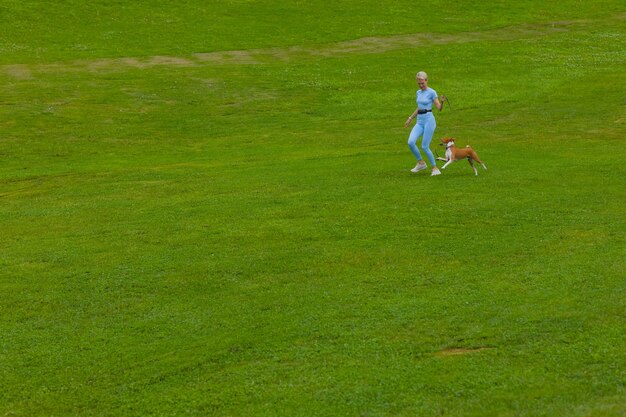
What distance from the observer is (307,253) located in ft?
50.8

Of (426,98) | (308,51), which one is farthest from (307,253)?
(308,51)

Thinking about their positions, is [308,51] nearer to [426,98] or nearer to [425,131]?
[425,131]

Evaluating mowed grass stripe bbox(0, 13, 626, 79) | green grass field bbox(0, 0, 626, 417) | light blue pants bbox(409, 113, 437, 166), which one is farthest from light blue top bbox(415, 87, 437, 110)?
mowed grass stripe bbox(0, 13, 626, 79)

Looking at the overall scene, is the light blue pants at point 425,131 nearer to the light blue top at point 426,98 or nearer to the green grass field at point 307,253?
the light blue top at point 426,98

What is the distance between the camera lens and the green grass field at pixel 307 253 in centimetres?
1001

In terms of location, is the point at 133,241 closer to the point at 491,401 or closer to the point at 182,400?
the point at 182,400

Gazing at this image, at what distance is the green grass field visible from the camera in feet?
32.8

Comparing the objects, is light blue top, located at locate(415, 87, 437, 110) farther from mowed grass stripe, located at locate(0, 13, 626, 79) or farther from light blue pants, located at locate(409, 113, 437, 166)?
mowed grass stripe, located at locate(0, 13, 626, 79)

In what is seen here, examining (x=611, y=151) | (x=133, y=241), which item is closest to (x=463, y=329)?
(x=133, y=241)

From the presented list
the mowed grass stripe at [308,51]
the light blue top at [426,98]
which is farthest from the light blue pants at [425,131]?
the mowed grass stripe at [308,51]

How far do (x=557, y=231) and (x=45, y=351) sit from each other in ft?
32.9

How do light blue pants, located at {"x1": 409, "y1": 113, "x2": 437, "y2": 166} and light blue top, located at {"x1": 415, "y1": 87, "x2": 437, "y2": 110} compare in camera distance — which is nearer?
light blue top, located at {"x1": 415, "y1": 87, "x2": 437, "y2": 110}

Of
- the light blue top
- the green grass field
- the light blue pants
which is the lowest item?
the green grass field

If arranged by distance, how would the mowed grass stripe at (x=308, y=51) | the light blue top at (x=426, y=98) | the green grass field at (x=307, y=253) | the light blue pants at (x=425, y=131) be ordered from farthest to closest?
the mowed grass stripe at (x=308, y=51) < the light blue pants at (x=425, y=131) < the light blue top at (x=426, y=98) < the green grass field at (x=307, y=253)
